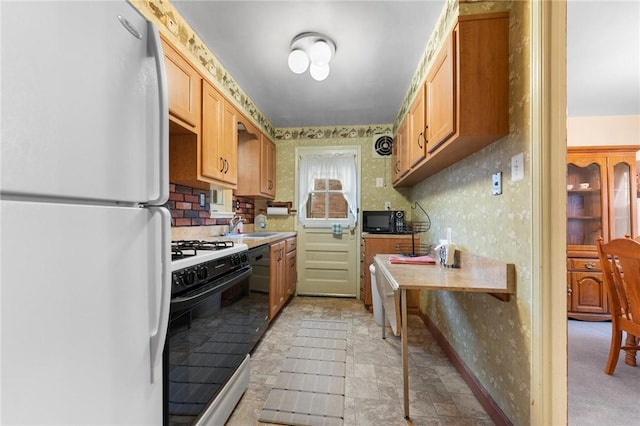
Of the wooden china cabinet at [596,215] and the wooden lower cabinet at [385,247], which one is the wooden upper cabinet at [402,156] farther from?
the wooden china cabinet at [596,215]

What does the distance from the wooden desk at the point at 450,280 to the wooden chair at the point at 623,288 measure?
0.95 meters

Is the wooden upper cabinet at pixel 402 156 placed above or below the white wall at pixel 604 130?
below

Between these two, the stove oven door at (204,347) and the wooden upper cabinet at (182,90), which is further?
the wooden upper cabinet at (182,90)

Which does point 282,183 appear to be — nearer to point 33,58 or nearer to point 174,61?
point 174,61

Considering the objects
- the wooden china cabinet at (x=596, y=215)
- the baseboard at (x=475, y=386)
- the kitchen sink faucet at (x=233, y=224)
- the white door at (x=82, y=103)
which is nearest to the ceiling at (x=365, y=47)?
the wooden china cabinet at (x=596, y=215)

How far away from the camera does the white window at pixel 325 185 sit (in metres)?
4.03

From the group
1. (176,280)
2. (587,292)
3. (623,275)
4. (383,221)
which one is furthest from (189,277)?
(587,292)

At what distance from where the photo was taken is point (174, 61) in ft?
5.83

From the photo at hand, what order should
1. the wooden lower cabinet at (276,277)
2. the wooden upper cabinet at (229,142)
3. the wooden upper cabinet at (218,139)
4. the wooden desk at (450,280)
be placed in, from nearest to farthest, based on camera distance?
the wooden desk at (450,280)
the wooden upper cabinet at (218,139)
the wooden upper cabinet at (229,142)
the wooden lower cabinet at (276,277)

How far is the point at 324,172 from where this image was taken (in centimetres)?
408

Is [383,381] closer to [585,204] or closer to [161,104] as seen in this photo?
[161,104]

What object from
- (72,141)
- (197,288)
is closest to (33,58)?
(72,141)

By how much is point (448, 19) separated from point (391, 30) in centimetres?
44

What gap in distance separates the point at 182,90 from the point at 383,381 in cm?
243
